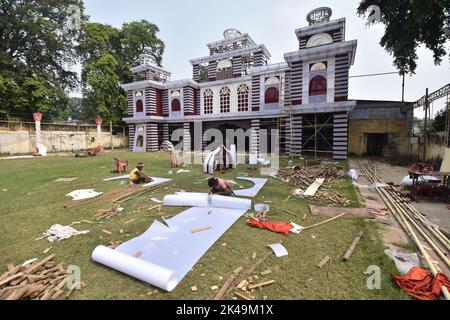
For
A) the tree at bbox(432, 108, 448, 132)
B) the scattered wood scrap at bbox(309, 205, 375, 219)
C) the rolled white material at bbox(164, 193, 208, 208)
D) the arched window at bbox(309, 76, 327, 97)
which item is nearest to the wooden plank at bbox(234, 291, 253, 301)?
the rolled white material at bbox(164, 193, 208, 208)

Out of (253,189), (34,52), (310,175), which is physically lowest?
(253,189)

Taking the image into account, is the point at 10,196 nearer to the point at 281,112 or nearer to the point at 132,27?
the point at 281,112

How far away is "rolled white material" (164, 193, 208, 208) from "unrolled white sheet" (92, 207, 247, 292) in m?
A: 0.33

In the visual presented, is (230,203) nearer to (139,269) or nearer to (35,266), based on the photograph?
(139,269)

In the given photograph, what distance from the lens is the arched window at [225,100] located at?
71.9 ft

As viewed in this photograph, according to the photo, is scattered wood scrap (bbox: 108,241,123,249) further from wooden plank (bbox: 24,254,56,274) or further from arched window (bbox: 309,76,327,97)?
arched window (bbox: 309,76,327,97)

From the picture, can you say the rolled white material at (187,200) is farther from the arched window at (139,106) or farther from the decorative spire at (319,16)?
the arched window at (139,106)

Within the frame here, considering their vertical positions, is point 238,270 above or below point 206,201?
below

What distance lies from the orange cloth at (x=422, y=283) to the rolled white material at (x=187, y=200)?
416 cm

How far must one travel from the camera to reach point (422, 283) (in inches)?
114

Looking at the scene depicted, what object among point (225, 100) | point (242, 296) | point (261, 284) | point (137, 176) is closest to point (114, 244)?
point (242, 296)

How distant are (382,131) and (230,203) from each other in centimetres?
1703

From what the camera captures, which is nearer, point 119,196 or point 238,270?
point 238,270

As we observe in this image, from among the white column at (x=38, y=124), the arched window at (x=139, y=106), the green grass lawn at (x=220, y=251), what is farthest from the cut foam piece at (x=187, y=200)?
the white column at (x=38, y=124)
